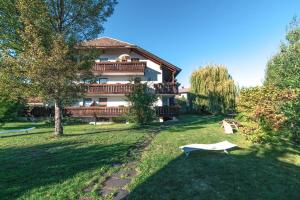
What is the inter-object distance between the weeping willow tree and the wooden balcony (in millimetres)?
12609

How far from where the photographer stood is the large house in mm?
29383

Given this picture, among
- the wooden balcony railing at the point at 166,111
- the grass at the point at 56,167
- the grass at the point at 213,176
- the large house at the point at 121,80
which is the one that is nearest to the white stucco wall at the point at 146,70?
the large house at the point at 121,80

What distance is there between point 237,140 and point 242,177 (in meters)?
7.34

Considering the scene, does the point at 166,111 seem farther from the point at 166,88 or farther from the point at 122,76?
the point at 122,76

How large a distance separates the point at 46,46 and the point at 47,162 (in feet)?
30.7

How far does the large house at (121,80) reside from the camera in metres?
29.4

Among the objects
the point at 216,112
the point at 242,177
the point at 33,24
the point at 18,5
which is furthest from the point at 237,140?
the point at 216,112

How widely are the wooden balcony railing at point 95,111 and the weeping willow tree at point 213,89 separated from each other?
49.8ft

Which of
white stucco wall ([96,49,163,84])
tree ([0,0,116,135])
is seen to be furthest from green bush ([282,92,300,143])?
white stucco wall ([96,49,163,84])

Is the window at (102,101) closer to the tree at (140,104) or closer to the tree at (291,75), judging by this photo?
the tree at (140,104)

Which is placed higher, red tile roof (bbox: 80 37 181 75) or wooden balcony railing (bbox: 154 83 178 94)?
red tile roof (bbox: 80 37 181 75)

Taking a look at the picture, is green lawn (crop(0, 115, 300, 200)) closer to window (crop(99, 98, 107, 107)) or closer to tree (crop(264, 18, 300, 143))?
tree (crop(264, 18, 300, 143))

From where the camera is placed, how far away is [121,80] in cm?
3212

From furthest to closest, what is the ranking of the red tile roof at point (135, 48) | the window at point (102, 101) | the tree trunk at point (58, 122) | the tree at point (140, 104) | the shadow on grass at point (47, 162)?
1. the window at point (102, 101)
2. the red tile roof at point (135, 48)
3. the tree at point (140, 104)
4. the tree trunk at point (58, 122)
5. the shadow on grass at point (47, 162)
